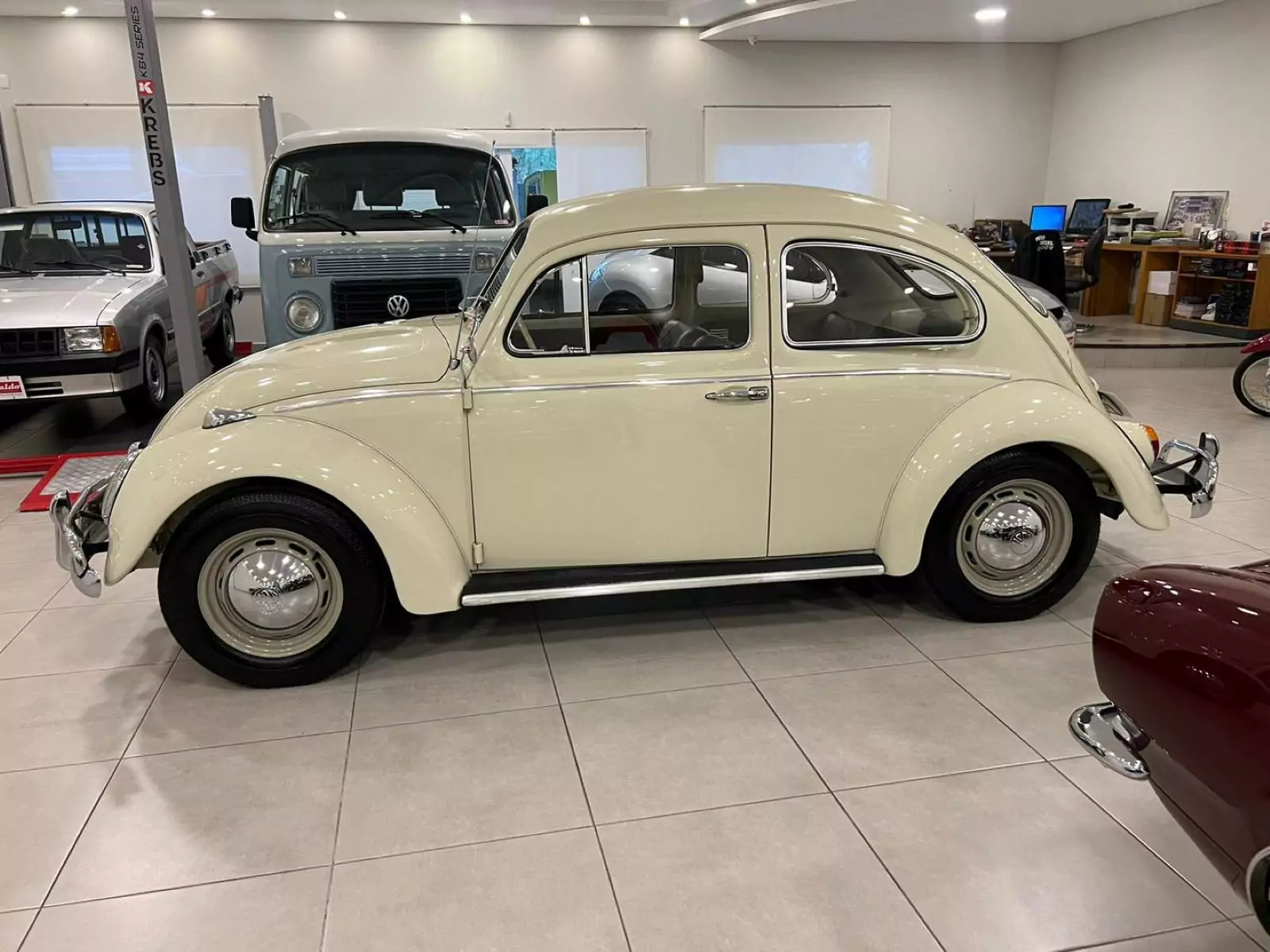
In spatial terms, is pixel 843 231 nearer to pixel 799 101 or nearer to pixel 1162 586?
pixel 1162 586

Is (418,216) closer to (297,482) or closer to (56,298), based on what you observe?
(56,298)

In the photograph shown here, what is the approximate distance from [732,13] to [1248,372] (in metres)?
7.22

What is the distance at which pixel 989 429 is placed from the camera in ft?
11.8

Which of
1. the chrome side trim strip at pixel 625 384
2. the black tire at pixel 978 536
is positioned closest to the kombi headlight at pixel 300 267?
the chrome side trim strip at pixel 625 384

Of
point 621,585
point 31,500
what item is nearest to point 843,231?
point 621,585

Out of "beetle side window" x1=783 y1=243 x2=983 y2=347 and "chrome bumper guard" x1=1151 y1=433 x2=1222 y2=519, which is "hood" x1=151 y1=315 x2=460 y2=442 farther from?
"chrome bumper guard" x1=1151 y1=433 x2=1222 y2=519

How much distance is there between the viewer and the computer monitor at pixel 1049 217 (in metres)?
13.2

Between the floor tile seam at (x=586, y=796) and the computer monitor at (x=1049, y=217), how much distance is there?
474 inches

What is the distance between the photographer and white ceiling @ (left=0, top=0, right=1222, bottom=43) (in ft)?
34.1

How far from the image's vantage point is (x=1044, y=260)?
10.3 metres

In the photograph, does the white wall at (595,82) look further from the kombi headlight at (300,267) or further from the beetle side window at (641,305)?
the beetle side window at (641,305)

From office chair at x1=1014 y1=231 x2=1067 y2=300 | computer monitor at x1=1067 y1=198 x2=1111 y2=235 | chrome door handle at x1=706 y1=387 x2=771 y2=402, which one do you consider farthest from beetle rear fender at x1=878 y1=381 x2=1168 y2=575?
computer monitor at x1=1067 y1=198 x2=1111 y2=235

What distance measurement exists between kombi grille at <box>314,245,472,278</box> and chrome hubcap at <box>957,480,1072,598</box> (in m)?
3.74

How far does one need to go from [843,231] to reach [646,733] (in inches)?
81.7
